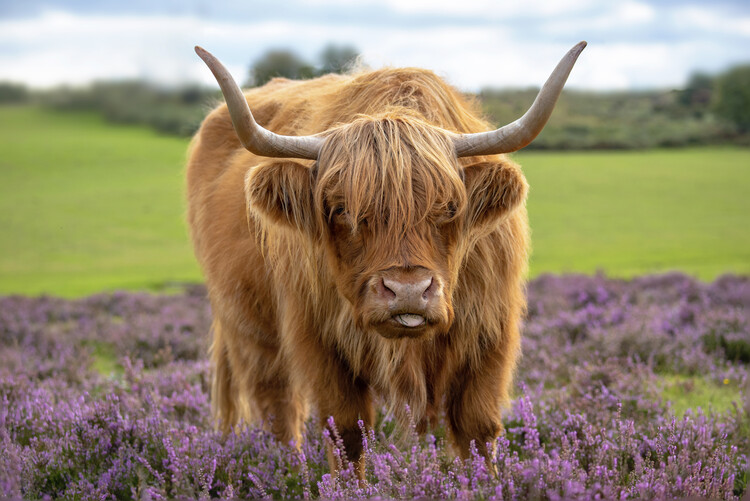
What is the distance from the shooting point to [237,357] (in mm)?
4562

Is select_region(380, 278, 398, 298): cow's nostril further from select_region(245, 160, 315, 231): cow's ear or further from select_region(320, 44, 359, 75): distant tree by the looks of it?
select_region(320, 44, 359, 75): distant tree

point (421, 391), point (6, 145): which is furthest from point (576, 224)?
point (6, 145)

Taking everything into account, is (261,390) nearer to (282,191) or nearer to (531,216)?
(282,191)

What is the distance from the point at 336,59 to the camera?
17.9 ft

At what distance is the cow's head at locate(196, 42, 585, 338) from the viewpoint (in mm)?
2693

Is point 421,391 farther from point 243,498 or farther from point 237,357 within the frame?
point 237,357

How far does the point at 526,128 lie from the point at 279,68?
4213 millimetres

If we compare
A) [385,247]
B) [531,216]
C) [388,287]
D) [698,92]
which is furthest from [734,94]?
[531,216]

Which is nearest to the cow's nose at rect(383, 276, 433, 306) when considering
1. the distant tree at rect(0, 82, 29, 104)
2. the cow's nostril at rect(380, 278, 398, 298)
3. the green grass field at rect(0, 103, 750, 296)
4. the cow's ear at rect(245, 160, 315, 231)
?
the cow's nostril at rect(380, 278, 398, 298)

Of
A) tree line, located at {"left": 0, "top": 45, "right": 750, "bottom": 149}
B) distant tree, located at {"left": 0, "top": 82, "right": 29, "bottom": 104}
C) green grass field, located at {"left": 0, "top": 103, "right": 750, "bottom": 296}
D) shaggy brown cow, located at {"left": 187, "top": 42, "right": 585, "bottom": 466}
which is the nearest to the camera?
shaggy brown cow, located at {"left": 187, "top": 42, "right": 585, "bottom": 466}

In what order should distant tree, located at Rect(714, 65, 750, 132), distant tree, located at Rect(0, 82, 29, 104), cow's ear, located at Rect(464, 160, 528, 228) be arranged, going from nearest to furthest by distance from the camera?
cow's ear, located at Rect(464, 160, 528, 228) → distant tree, located at Rect(0, 82, 29, 104) → distant tree, located at Rect(714, 65, 750, 132)

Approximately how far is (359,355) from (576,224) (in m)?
13.6

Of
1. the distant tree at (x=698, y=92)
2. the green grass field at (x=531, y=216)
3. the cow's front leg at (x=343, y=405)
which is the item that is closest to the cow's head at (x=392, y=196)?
the cow's front leg at (x=343, y=405)

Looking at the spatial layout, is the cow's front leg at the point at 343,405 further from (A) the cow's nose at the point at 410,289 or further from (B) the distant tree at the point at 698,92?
(B) the distant tree at the point at 698,92
